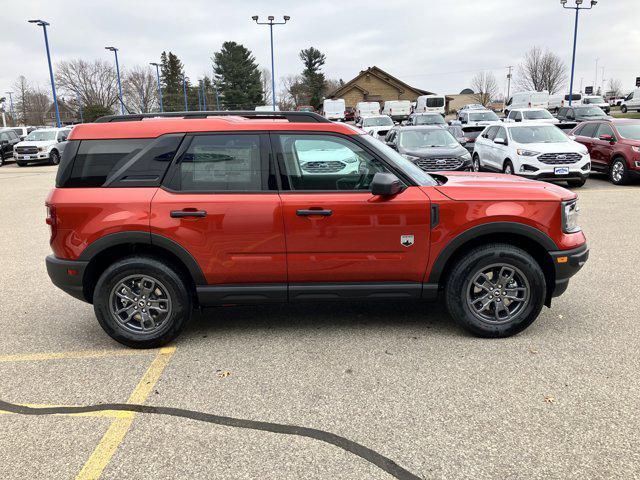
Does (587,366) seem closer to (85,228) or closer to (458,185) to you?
(458,185)

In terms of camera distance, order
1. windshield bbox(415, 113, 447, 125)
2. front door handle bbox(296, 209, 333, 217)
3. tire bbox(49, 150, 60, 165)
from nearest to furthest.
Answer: front door handle bbox(296, 209, 333, 217) → windshield bbox(415, 113, 447, 125) → tire bbox(49, 150, 60, 165)

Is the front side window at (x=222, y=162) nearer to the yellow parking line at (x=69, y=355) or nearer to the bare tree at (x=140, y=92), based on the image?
the yellow parking line at (x=69, y=355)

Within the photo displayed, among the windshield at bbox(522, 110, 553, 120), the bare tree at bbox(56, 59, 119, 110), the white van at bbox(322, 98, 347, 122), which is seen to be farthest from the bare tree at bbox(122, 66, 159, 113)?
the windshield at bbox(522, 110, 553, 120)

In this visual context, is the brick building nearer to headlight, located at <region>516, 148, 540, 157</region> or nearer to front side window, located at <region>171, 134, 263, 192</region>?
headlight, located at <region>516, 148, 540, 157</region>

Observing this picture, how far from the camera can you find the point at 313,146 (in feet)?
13.4

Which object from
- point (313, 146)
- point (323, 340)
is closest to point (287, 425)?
point (323, 340)

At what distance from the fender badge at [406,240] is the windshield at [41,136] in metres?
26.5

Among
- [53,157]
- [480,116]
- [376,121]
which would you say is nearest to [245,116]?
[376,121]

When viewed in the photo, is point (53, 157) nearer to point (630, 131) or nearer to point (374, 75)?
point (630, 131)

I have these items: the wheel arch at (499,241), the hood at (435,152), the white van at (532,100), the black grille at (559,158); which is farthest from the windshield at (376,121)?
the wheel arch at (499,241)

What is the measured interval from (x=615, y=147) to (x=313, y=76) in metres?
77.5

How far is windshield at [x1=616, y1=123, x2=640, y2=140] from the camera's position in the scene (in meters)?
13.1

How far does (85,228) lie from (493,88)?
96.9 meters

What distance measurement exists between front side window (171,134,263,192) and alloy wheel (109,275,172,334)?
0.88m
